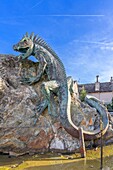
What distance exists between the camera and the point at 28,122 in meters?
6.42

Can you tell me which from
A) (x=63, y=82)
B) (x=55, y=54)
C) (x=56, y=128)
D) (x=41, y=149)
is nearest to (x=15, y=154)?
(x=41, y=149)

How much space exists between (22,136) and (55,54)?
3.34 m

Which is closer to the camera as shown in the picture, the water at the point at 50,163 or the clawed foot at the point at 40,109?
the water at the point at 50,163

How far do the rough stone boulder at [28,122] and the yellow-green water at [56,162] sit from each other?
364 millimetres

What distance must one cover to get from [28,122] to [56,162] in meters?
1.56

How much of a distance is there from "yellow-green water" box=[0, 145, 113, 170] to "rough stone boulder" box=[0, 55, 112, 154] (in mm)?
364

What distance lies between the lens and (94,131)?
6484 millimetres

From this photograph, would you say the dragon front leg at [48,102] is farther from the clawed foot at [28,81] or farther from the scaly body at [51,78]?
the clawed foot at [28,81]

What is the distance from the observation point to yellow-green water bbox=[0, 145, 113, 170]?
5.07 meters

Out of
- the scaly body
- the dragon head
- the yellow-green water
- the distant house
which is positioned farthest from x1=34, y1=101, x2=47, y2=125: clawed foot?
the distant house

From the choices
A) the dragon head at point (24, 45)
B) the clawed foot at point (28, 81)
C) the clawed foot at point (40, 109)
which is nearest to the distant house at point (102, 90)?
the dragon head at point (24, 45)

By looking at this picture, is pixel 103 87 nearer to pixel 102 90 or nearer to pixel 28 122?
pixel 102 90

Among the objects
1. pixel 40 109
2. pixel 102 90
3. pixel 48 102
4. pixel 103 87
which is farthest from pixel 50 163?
pixel 103 87

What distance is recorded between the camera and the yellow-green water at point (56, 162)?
507cm
